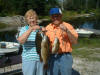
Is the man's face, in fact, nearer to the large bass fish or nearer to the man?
the man

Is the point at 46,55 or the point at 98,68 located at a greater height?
the point at 46,55

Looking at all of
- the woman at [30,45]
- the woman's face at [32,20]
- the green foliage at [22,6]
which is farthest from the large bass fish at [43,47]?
the green foliage at [22,6]

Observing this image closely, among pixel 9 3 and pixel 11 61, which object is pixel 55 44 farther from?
pixel 9 3

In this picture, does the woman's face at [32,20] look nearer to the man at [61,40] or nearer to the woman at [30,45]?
the woman at [30,45]

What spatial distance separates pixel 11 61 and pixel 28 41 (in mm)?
2348

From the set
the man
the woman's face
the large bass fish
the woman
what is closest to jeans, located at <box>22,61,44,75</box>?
the woman

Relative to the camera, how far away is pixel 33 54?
3711mm

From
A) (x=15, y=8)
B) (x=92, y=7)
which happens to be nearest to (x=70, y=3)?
(x=92, y=7)

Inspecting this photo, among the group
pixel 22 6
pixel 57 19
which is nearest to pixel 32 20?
pixel 57 19

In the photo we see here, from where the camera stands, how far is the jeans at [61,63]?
12.4 ft

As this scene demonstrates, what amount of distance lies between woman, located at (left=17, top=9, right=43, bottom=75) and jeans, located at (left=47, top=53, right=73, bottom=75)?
0.71ft

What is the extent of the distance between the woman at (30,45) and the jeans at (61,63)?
0.71ft

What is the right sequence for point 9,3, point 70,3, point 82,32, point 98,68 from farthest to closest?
point 70,3
point 9,3
point 82,32
point 98,68

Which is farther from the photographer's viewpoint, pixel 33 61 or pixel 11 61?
pixel 11 61
